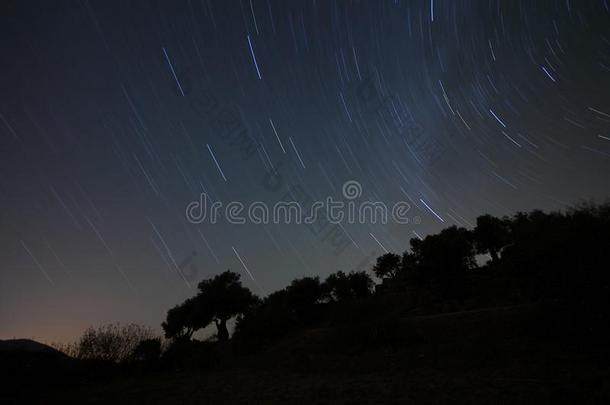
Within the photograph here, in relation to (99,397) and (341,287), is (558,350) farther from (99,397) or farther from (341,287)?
(341,287)

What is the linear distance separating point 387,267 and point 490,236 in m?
17.7

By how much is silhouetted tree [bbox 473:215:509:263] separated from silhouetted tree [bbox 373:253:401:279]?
13.8m

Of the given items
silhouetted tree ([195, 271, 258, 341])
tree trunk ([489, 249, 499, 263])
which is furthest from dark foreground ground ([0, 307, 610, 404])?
tree trunk ([489, 249, 499, 263])

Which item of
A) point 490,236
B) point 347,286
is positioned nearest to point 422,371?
point 347,286

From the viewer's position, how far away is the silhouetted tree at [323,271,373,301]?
4647cm

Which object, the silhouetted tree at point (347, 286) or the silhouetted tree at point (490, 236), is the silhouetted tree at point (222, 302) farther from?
the silhouetted tree at point (490, 236)

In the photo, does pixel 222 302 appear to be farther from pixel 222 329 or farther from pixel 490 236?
pixel 490 236

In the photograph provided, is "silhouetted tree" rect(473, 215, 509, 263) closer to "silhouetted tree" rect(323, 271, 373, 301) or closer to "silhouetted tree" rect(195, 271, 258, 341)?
"silhouetted tree" rect(323, 271, 373, 301)

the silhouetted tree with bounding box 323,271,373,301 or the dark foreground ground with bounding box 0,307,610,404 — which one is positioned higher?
the silhouetted tree with bounding box 323,271,373,301

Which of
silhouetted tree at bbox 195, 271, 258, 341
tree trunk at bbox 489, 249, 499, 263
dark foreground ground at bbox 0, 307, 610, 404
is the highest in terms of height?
silhouetted tree at bbox 195, 271, 258, 341

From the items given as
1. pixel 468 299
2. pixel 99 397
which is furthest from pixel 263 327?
pixel 468 299

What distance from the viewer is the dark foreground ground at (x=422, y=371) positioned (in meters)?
9.29

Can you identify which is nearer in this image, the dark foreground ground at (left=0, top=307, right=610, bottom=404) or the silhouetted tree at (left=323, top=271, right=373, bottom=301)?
the dark foreground ground at (left=0, top=307, right=610, bottom=404)

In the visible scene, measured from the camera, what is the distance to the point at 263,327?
30.2 metres
